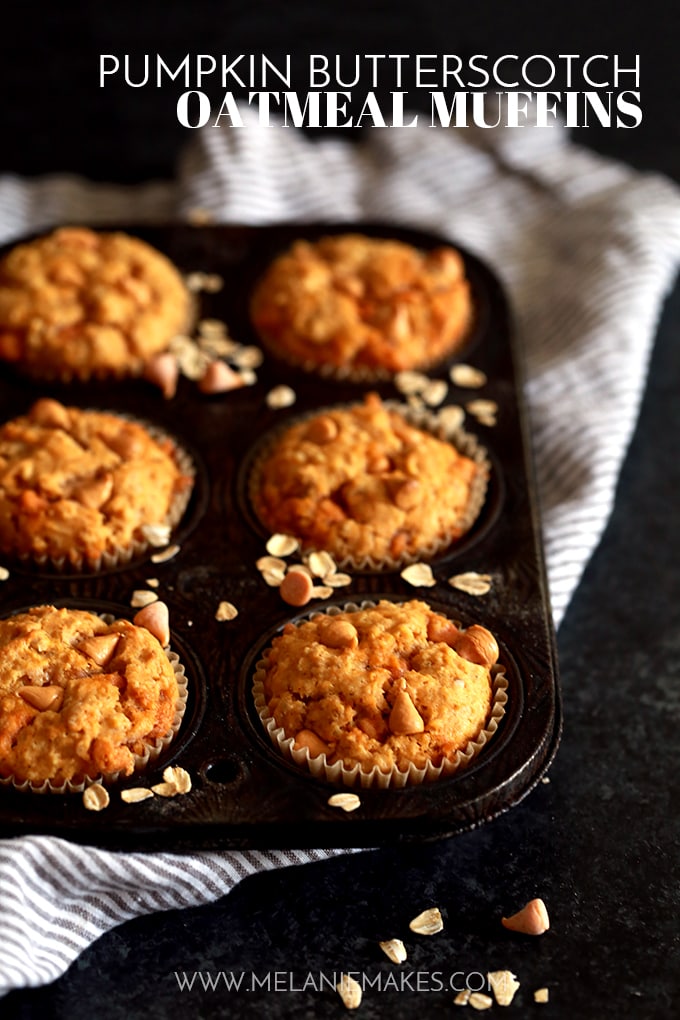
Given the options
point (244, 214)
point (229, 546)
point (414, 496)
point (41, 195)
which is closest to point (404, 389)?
point (414, 496)

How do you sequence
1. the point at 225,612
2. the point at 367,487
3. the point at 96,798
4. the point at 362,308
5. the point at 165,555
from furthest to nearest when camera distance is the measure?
the point at 362,308 → the point at 367,487 → the point at 165,555 → the point at 225,612 → the point at 96,798

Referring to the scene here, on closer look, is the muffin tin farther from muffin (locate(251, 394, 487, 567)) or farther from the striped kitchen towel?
the striped kitchen towel

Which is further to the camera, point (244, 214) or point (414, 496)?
point (244, 214)

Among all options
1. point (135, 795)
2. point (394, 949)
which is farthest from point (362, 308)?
point (394, 949)

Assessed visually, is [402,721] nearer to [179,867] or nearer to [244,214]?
[179,867]

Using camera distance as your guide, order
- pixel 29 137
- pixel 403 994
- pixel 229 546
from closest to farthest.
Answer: pixel 403 994
pixel 229 546
pixel 29 137

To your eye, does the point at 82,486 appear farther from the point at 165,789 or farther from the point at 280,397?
the point at 165,789

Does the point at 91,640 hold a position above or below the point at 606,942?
above
